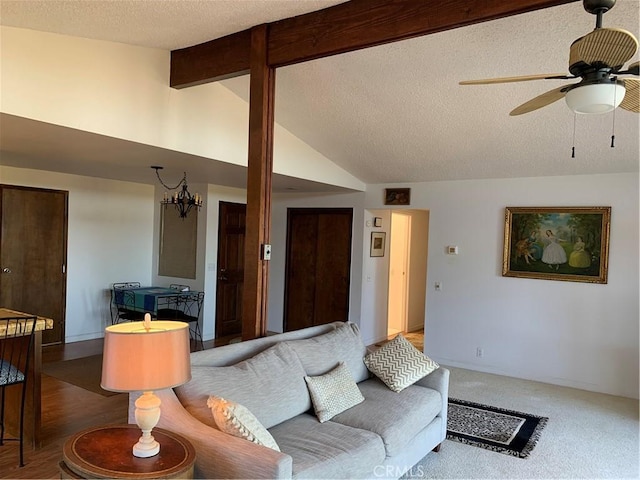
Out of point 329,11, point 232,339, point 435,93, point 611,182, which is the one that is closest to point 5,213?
point 232,339

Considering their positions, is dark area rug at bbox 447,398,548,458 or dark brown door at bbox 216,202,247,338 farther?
dark brown door at bbox 216,202,247,338

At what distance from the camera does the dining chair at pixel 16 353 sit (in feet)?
10.00

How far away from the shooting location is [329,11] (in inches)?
122

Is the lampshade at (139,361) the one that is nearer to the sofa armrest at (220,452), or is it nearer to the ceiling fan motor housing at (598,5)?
the sofa armrest at (220,452)

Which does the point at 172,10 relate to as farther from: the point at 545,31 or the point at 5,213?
the point at 5,213

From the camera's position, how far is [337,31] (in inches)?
121

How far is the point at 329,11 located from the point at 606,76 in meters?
1.72

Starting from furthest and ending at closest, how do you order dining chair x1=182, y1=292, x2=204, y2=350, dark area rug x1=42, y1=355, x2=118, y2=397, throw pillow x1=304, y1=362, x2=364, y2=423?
1. dining chair x1=182, y1=292, x2=204, y2=350
2. dark area rug x1=42, y1=355, x2=118, y2=397
3. throw pillow x1=304, y1=362, x2=364, y2=423

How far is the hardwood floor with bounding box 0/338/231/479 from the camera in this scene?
3.02 meters

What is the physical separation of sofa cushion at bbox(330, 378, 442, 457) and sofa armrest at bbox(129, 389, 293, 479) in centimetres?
92

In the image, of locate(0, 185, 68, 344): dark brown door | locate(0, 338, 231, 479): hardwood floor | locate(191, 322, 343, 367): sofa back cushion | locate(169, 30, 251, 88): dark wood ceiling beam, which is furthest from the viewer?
locate(0, 185, 68, 344): dark brown door

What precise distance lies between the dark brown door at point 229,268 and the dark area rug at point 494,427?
12.0 feet

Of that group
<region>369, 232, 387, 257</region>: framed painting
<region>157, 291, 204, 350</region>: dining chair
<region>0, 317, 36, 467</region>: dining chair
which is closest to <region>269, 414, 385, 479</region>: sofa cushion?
<region>0, 317, 36, 467</region>: dining chair
